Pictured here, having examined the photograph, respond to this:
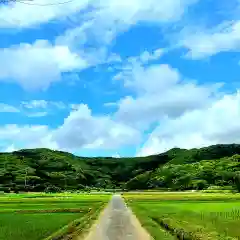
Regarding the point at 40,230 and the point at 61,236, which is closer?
the point at 61,236

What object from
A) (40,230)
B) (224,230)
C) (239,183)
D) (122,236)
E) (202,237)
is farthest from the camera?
(239,183)

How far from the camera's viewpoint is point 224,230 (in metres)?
38.1

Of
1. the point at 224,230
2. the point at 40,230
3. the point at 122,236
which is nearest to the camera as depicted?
the point at 122,236

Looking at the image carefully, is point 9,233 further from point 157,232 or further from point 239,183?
point 239,183

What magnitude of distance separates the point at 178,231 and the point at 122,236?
431 centimetres

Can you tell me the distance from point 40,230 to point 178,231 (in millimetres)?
13040

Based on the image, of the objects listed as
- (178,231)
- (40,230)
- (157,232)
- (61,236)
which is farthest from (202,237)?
(40,230)

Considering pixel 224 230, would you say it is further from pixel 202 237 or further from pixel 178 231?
pixel 202 237

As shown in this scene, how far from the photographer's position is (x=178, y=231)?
119 feet

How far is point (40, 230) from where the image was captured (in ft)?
139

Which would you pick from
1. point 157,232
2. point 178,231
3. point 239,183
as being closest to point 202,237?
point 178,231

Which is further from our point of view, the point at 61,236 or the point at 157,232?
the point at 157,232

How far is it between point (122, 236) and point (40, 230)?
9865 mm

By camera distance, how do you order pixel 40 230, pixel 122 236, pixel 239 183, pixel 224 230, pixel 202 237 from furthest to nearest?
pixel 239 183
pixel 40 230
pixel 224 230
pixel 122 236
pixel 202 237
